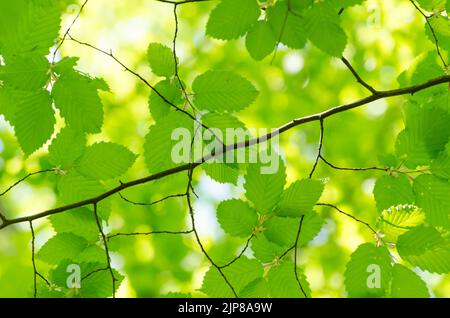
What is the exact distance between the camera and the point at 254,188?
3.89ft

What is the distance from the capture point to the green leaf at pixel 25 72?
112cm

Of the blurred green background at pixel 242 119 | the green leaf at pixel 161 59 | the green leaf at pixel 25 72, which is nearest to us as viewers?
the green leaf at pixel 25 72

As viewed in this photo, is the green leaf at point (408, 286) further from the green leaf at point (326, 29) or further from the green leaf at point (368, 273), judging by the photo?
the green leaf at point (326, 29)

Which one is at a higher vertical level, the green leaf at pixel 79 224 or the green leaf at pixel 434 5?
the green leaf at pixel 434 5

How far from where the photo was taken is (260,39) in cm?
131

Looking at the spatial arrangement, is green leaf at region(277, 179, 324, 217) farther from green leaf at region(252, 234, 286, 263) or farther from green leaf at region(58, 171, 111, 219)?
green leaf at region(58, 171, 111, 219)

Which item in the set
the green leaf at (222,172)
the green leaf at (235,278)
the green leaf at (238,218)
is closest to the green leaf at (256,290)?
the green leaf at (235,278)

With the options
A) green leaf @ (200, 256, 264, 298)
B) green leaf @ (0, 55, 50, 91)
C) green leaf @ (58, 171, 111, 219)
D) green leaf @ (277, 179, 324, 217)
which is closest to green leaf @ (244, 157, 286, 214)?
green leaf @ (277, 179, 324, 217)

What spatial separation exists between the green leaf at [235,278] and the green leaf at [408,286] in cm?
30

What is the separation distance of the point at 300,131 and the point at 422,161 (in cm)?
420

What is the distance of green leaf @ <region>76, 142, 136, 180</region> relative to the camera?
51.1 inches

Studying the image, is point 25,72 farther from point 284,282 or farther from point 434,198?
point 434,198

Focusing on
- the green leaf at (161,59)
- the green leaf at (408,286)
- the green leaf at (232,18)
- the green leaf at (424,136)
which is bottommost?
the green leaf at (408,286)
